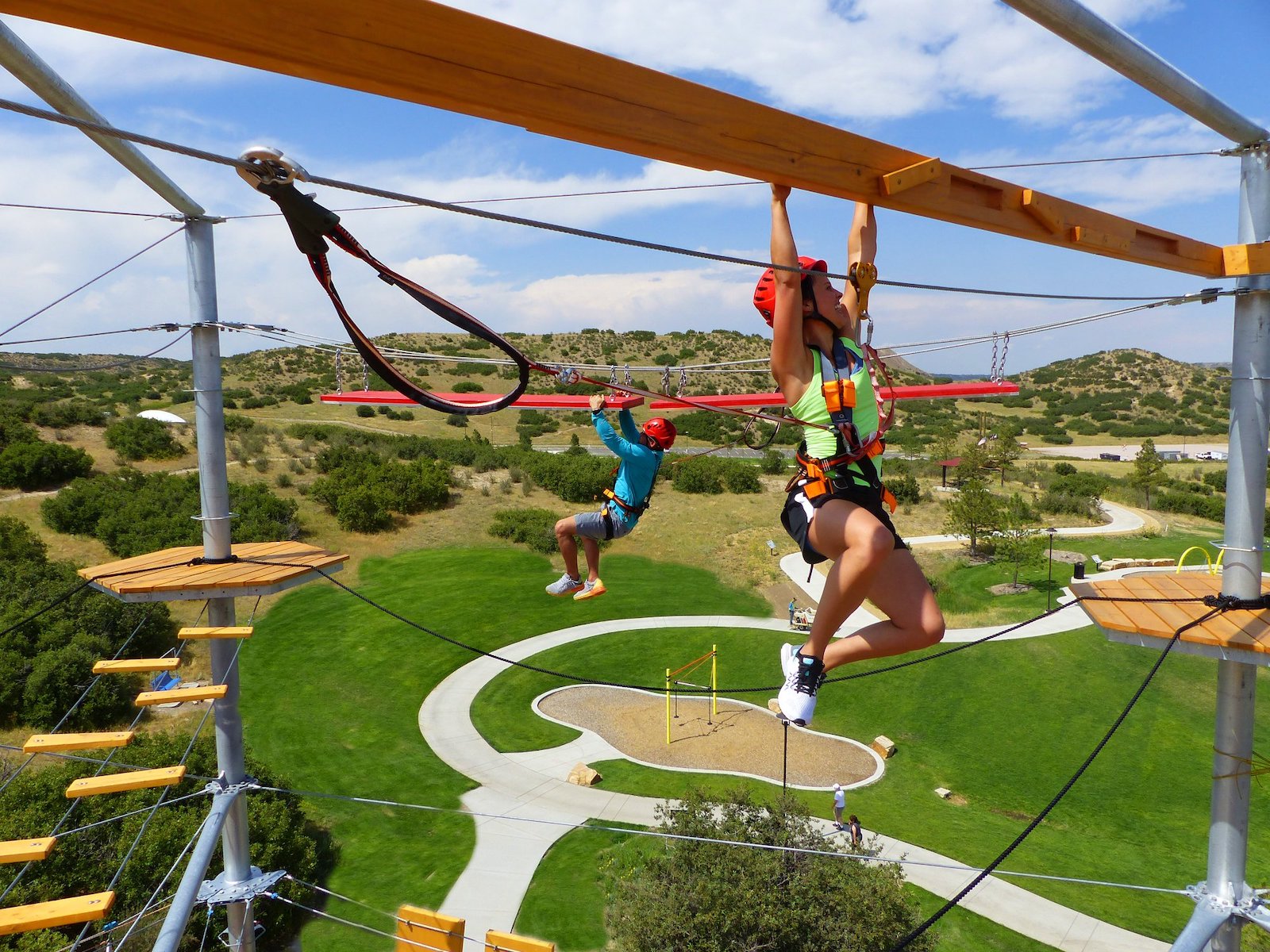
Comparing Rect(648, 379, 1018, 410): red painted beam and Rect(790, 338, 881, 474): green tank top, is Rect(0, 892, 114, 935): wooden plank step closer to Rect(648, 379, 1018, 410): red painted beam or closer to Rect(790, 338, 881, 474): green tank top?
Rect(648, 379, 1018, 410): red painted beam

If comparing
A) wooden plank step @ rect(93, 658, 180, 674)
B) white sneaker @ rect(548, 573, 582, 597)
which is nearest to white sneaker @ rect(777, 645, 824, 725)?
white sneaker @ rect(548, 573, 582, 597)

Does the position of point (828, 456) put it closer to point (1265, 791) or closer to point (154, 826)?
point (154, 826)

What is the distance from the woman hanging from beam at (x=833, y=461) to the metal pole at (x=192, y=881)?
511 centimetres

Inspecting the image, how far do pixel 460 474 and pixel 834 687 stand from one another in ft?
71.6

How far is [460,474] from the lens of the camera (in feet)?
121

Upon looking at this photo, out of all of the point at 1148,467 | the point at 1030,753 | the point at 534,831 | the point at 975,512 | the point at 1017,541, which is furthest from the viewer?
the point at 1148,467

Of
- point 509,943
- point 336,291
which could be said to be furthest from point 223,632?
Answer: point 336,291

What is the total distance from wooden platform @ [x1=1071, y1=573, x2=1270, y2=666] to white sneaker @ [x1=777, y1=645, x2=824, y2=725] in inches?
76.2

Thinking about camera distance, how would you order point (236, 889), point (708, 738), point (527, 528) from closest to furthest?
point (236, 889), point (708, 738), point (527, 528)

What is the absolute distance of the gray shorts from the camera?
724cm

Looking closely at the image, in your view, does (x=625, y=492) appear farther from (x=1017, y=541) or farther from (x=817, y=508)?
(x=1017, y=541)

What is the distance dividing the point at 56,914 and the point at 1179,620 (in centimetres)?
724

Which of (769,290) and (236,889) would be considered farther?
(236,889)

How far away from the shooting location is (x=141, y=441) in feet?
105
